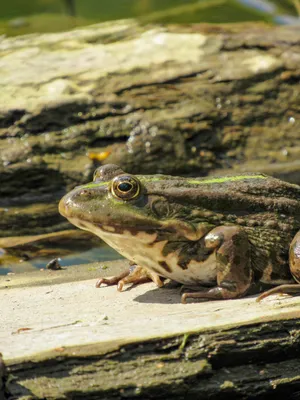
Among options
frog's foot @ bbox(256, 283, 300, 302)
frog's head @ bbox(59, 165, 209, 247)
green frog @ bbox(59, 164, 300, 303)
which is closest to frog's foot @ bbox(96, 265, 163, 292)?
green frog @ bbox(59, 164, 300, 303)

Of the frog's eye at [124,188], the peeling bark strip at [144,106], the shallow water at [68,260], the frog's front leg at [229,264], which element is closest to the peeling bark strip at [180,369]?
the frog's front leg at [229,264]

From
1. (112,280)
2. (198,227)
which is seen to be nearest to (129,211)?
(198,227)

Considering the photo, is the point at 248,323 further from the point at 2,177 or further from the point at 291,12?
the point at 291,12

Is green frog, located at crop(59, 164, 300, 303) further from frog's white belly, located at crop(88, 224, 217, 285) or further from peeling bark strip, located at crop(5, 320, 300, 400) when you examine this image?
peeling bark strip, located at crop(5, 320, 300, 400)

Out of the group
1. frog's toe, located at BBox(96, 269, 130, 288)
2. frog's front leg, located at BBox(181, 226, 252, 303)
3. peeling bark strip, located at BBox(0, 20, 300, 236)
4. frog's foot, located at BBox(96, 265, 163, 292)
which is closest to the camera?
frog's front leg, located at BBox(181, 226, 252, 303)

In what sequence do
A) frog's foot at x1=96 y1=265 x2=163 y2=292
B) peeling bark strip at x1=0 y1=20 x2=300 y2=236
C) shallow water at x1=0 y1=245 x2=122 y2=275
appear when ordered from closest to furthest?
frog's foot at x1=96 y1=265 x2=163 y2=292
shallow water at x1=0 y1=245 x2=122 y2=275
peeling bark strip at x1=0 y1=20 x2=300 y2=236

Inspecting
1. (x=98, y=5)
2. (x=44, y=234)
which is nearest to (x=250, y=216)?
(x=44, y=234)
